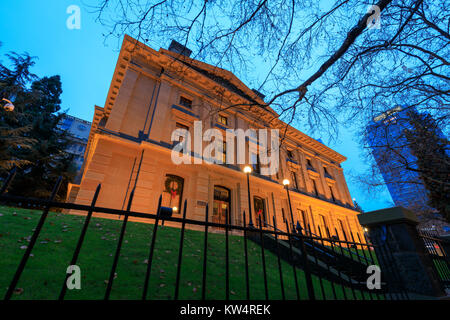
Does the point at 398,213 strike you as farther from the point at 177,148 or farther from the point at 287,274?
the point at 177,148

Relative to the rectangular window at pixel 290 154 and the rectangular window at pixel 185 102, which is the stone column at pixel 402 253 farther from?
the rectangular window at pixel 290 154

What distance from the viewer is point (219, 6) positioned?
376 centimetres

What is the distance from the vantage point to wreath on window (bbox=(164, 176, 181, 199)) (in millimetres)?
12848

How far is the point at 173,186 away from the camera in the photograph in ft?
42.9

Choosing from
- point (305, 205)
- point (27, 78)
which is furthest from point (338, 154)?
point (27, 78)

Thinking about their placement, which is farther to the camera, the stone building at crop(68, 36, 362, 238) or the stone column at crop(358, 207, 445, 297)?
the stone building at crop(68, 36, 362, 238)

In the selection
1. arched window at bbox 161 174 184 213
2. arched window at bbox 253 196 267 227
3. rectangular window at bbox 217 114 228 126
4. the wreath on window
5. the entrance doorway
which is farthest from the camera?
rectangular window at bbox 217 114 228 126

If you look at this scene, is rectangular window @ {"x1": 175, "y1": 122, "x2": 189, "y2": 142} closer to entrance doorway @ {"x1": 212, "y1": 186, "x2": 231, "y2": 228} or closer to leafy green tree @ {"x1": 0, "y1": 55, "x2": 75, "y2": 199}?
entrance doorway @ {"x1": 212, "y1": 186, "x2": 231, "y2": 228}

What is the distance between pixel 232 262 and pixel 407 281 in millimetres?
4345

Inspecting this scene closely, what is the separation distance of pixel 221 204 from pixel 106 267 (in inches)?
440

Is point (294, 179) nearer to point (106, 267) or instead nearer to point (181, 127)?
point (181, 127)

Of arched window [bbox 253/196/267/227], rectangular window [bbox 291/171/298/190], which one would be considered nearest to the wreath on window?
arched window [bbox 253/196/267/227]

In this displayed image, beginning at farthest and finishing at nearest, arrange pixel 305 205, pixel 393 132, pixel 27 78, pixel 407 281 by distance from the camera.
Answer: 1. pixel 305 205
2. pixel 27 78
3. pixel 393 132
4. pixel 407 281

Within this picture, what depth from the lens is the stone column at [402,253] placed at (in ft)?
11.5
